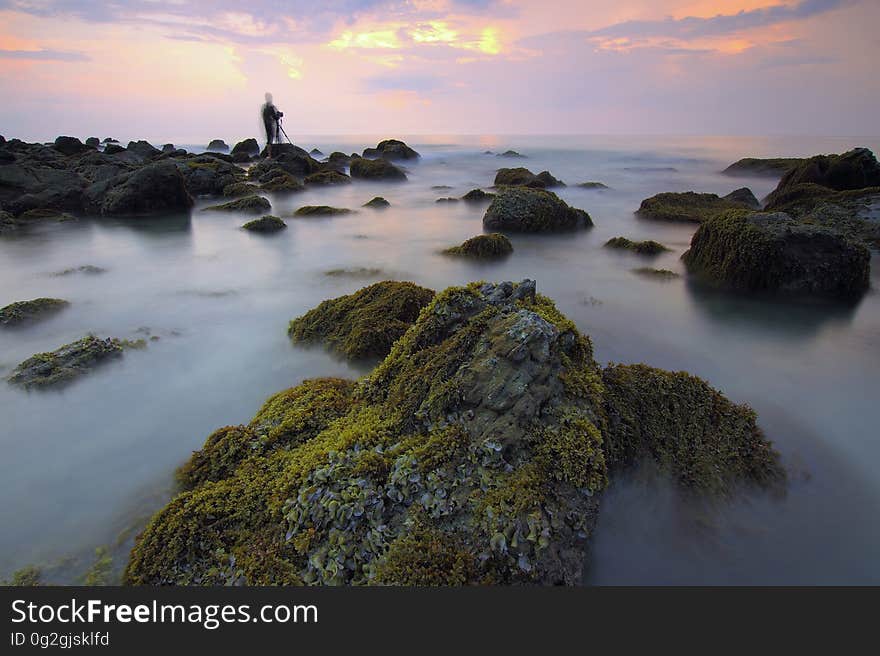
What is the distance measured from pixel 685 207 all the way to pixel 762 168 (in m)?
16.8

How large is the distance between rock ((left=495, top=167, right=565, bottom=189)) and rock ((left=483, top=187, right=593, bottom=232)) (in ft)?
28.7

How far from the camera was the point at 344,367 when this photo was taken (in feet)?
20.4

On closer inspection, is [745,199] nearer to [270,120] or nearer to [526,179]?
[526,179]

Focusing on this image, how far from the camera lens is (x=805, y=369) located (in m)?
6.39

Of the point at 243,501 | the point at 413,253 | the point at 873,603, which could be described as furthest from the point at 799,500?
the point at 413,253

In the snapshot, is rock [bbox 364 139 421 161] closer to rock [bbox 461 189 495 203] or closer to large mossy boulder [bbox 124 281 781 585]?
rock [bbox 461 189 495 203]

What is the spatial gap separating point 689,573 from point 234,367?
5.72 m

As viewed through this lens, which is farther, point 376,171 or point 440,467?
point 376,171

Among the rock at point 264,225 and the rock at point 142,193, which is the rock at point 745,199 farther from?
the rock at point 142,193

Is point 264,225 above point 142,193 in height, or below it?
below

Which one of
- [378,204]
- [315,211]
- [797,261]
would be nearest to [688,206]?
[797,261]

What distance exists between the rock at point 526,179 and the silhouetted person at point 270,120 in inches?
662

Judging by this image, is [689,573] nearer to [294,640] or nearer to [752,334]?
[294,640]

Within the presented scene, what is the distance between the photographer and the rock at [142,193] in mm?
16188
